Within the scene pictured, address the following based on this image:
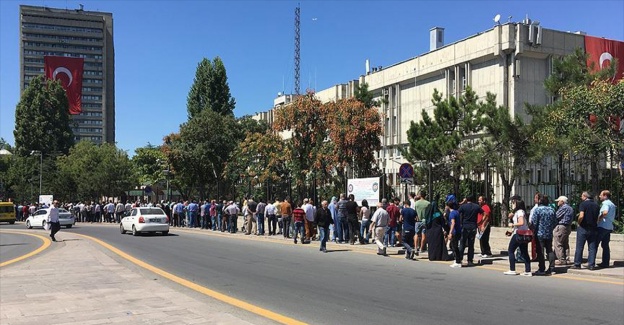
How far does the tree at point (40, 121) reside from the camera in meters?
81.2

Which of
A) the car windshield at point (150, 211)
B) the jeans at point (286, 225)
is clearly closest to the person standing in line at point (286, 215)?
the jeans at point (286, 225)

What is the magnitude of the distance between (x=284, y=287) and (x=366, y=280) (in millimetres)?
1880

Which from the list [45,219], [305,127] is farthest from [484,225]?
[45,219]

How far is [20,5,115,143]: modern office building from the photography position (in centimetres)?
15300

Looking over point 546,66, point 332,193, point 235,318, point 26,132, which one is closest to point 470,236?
point 235,318

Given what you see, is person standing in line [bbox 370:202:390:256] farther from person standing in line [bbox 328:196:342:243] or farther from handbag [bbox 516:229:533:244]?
handbag [bbox 516:229:533:244]

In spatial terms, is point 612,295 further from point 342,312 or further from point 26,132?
point 26,132

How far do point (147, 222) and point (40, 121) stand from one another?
67081mm

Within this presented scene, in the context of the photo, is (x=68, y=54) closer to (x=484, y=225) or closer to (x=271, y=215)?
(x=271, y=215)

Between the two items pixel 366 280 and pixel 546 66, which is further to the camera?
pixel 546 66

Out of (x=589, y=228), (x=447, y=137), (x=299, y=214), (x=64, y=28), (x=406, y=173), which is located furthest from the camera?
(x=64, y=28)

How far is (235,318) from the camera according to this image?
7086mm

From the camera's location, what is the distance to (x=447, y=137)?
2311 centimetres

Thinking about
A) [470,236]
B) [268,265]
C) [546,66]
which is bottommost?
[268,265]
